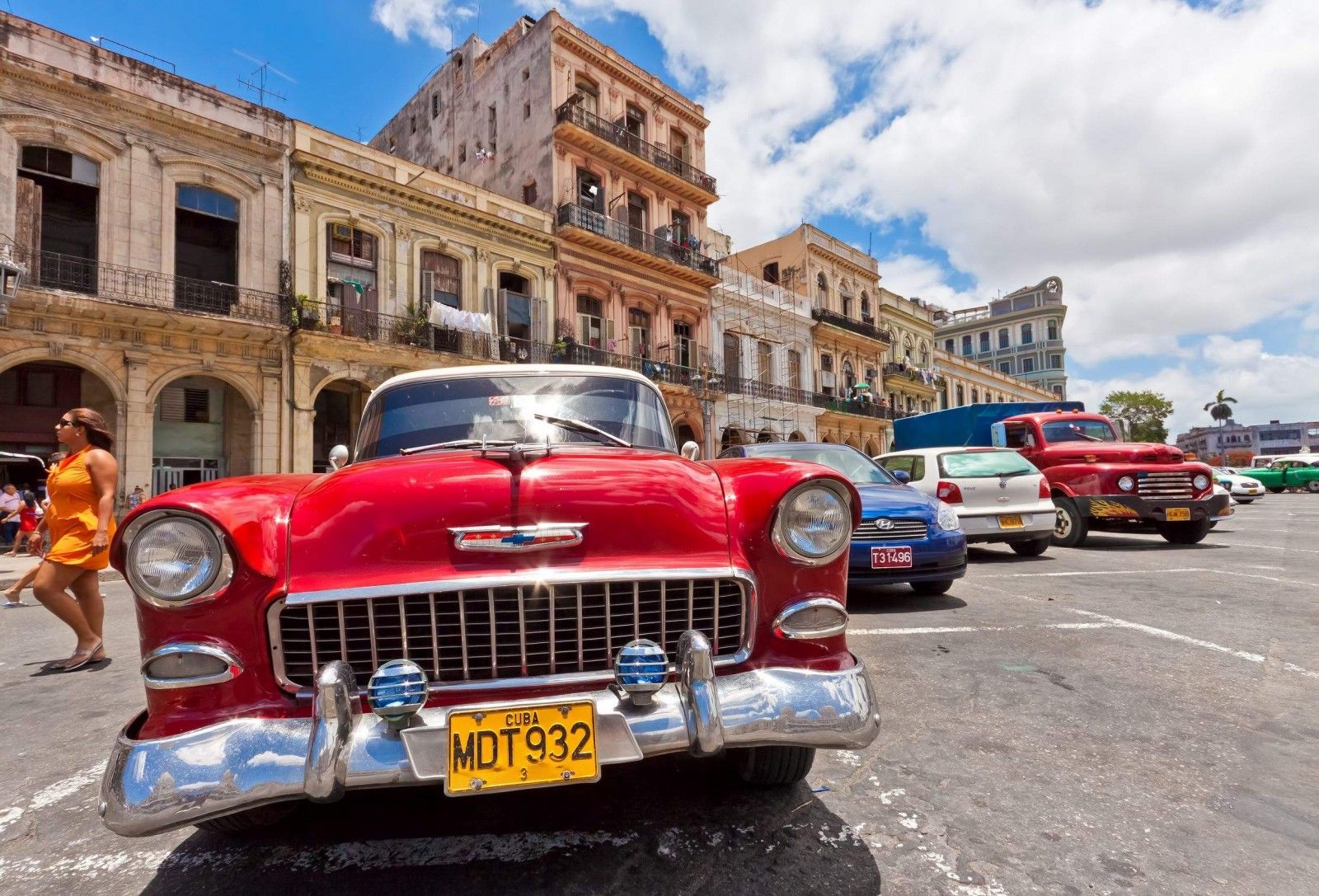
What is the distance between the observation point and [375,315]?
16.9m

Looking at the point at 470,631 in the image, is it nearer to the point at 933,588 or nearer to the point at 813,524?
the point at 813,524

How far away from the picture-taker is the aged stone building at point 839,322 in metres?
30.2

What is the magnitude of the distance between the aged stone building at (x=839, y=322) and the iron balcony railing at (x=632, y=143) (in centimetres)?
527

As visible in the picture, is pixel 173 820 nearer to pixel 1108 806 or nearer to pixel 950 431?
pixel 1108 806

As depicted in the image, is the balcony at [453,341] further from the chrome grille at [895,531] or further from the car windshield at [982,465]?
the chrome grille at [895,531]

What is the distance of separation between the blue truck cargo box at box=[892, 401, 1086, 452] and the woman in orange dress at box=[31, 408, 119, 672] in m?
10.9

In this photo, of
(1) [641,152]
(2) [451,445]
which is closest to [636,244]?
(1) [641,152]

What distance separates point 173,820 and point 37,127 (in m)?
17.2

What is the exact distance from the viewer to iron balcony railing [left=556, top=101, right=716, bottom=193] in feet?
68.9

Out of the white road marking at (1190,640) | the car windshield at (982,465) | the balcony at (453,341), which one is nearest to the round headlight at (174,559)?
the white road marking at (1190,640)

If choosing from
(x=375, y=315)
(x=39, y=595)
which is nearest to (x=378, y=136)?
(x=375, y=315)

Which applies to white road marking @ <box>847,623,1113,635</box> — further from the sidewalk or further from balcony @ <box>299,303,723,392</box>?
balcony @ <box>299,303,723,392</box>

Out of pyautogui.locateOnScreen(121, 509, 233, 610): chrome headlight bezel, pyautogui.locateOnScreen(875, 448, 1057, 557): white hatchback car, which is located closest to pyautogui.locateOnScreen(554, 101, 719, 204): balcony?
pyautogui.locateOnScreen(875, 448, 1057, 557): white hatchback car

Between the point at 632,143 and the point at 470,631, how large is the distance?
23.9 m
